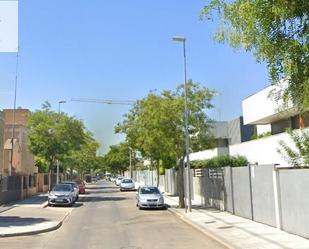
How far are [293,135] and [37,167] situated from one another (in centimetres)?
5534

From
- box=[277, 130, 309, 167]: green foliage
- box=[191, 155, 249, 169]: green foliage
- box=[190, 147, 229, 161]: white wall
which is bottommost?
box=[277, 130, 309, 167]: green foliage

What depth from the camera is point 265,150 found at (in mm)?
29062

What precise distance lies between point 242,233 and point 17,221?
1127 centimetres

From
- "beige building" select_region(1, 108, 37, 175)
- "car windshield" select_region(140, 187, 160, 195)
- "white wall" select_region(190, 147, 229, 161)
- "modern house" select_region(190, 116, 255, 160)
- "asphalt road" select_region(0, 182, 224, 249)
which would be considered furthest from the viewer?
"beige building" select_region(1, 108, 37, 175)

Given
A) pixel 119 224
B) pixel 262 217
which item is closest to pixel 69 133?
pixel 119 224

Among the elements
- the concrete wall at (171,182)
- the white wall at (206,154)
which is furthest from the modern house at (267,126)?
the concrete wall at (171,182)

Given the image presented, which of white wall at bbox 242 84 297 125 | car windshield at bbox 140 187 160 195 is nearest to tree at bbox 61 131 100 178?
car windshield at bbox 140 187 160 195

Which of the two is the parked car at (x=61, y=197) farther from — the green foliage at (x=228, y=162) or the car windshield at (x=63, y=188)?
the green foliage at (x=228, y=162)

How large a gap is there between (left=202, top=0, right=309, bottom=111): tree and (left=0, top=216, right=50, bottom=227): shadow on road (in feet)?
53.1

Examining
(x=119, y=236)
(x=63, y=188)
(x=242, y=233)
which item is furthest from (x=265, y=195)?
(x=63, y=188)

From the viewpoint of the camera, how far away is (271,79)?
9102 millimetres

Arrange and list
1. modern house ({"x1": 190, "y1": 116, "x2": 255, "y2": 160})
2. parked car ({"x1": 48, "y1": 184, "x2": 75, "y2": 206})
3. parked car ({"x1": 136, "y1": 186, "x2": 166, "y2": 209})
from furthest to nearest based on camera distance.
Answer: modern house ({"x1": 190, "y1": 116, "x2": 255, "y2": 160}) → parked car ({"x1": 48, "y1": 184, "x2": 75, "y2": 206}) → parked car ({"x1": 136, "y1": 186, "x2": 166, "y2": 209})

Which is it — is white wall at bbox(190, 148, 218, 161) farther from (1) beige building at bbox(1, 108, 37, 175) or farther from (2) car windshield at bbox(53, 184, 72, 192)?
(1) beige building at bbox(1, 108, 37, 175)

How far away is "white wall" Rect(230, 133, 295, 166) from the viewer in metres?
26.3
